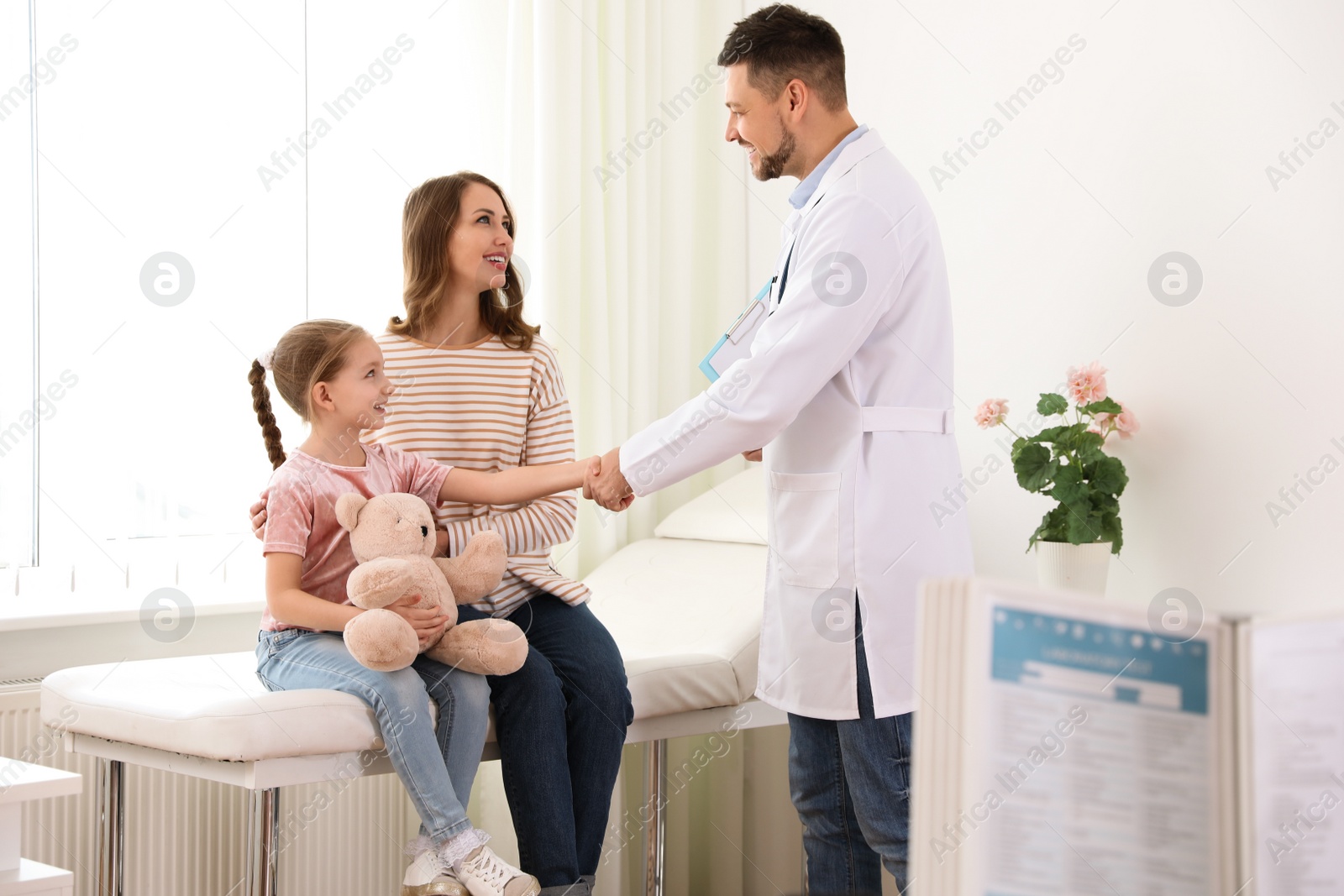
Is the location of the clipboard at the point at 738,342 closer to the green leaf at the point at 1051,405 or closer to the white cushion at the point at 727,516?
the green leaf at the point at 1051,405

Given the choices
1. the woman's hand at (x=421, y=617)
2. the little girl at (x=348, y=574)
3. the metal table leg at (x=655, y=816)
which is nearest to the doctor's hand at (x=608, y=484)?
the little girl at (x=348, y=574)

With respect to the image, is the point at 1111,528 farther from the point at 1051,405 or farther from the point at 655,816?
the point at 655,816

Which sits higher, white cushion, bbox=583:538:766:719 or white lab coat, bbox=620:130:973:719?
white lab coat, bbox=620:130:973:719

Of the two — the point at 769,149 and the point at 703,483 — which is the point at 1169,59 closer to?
the point at 769,149

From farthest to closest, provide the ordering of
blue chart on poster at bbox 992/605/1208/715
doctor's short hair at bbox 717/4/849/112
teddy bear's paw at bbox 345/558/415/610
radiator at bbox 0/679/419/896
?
radiator at bbox 0/679/419/896, doctor's short hair at bbox 717/4/849/112, teddy bear's paw at bbox 345/558/415/610, blue chart on poster at bbox 992/605/1208/715

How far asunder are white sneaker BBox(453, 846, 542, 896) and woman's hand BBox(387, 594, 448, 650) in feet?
0.98

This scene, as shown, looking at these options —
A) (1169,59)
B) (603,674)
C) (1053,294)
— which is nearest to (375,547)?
(603,674)

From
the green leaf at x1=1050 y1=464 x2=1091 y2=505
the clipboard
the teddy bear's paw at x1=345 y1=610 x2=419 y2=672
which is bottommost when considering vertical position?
the teddy bear's paw at x1=345 y1=610 x2=419 y2=672

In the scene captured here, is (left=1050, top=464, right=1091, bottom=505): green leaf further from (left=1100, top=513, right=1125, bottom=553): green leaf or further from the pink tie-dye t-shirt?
the pink tie-dye t-shirt

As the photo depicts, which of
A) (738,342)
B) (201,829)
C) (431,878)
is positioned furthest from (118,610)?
(738,342)

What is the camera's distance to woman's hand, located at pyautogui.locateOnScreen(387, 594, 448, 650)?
5.24 ft

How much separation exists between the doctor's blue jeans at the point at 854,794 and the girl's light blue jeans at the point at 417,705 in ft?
1.54

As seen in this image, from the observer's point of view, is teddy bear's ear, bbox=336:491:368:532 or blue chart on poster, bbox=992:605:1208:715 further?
teddy bear's ear, bbox=336:491:368:532

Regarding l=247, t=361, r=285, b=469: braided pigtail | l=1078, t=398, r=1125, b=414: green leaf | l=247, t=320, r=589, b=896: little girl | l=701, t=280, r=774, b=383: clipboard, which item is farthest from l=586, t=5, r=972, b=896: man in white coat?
l=247, t=361, r=285, b=469: braided pigtail
